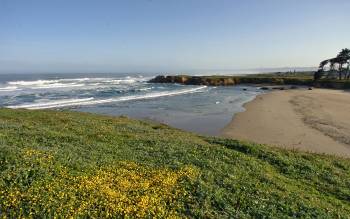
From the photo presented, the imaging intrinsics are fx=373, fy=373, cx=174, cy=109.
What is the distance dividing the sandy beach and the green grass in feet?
28.3

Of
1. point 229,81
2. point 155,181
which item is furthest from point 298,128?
point 229,81

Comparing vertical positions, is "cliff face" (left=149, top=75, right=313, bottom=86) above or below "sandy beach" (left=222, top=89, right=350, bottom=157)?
above

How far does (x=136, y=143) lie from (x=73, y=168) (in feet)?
20.5

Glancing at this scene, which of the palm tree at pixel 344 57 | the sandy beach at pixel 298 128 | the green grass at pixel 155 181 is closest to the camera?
the green grass at pixel 155 181

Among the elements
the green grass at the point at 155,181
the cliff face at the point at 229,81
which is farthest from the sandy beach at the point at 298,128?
the cliff face at the point at 229,81

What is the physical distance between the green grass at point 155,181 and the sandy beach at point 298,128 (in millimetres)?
8615

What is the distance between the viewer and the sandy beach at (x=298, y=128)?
88.4 feet

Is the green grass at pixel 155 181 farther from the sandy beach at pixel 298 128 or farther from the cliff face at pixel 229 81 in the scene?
the cliff face at pixel 229 81

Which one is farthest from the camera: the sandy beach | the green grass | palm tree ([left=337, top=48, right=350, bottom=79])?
palm tree ([left=337, top=48, right=350, bottom=79])

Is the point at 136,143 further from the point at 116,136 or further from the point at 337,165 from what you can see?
the point at 337,165

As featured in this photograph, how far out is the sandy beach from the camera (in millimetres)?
26942

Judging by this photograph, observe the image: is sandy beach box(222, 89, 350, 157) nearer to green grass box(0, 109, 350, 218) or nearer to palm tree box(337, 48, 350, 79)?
green grass box(0, 109, 350, 218)

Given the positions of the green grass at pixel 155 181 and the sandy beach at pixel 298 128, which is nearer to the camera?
A: the green grass at pixel 155 181

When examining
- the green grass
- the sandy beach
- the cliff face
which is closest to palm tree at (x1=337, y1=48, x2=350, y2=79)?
the cliff face
